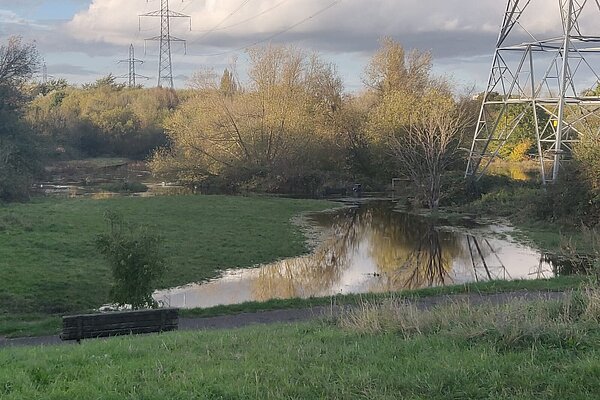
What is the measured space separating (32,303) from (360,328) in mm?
10215

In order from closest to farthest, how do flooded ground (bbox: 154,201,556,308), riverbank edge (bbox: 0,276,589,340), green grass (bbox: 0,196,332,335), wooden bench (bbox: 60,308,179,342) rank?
wooden bench (bbox: 60,308,179,342) → riverbank edge (bbox: 0,276,589,340) → green grass (bbox: 0,196,332,335) → flooded ground (bbox: 154,201,556,308)

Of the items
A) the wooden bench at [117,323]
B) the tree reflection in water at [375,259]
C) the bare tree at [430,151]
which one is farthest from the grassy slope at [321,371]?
the bare tree at [430,151]

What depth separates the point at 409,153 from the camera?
140 feet

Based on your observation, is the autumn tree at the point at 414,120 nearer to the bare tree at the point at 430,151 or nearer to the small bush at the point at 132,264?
the bare tree at the point at 430,151

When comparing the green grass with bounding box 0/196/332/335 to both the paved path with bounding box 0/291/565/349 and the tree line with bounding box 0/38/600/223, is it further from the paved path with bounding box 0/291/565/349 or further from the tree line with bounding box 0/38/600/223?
the tree line with bounding box 0/38/600/223

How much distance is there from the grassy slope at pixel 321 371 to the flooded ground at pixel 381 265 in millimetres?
9485

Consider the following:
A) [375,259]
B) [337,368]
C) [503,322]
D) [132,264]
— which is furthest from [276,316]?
[375,259]

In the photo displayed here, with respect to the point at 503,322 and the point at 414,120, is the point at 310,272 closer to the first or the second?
the point at 503,322

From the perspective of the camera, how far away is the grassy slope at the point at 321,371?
5273 millimetres

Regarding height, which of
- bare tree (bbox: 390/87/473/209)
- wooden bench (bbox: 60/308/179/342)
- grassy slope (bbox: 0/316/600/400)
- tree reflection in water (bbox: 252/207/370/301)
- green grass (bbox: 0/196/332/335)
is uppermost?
bare tree (bbox: 390/87/473/209)

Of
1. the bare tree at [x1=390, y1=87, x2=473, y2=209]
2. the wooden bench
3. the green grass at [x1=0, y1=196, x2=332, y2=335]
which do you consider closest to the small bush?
the green grass at [x1=0, y1=196, x2=332, y2=335]

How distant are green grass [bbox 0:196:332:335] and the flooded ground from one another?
4.48 feet

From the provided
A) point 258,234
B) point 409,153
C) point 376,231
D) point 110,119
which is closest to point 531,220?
point 376,231

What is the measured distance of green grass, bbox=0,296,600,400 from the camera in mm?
5285
